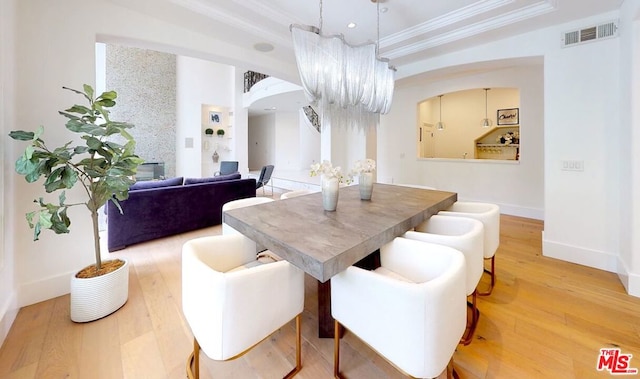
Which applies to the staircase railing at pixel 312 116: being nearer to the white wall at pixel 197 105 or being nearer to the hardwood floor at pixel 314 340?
the white wall at pixel 197 105

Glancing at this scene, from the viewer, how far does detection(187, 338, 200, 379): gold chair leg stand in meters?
1.38

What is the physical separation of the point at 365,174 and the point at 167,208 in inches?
115

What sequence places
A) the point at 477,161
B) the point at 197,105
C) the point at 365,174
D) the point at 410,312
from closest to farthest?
the point at 410,312 < the point at 365,174 < the point at 477,161 < the point at 197,105

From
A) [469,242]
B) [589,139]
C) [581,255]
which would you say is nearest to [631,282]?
[581,255]

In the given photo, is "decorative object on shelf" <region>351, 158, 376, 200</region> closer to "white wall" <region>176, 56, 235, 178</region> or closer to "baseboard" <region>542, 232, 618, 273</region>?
"baseboard" <region>542, 232, 618, 273</region>

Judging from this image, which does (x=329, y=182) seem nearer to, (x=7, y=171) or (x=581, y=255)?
(x=7, y=171)

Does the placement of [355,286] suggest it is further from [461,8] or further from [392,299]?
[461,8]

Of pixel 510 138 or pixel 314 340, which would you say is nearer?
pixel 314 340

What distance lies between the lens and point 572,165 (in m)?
2.93

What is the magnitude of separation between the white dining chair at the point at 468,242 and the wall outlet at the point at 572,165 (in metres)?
2.05

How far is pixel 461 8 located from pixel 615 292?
3.18 metres

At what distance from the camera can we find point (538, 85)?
178 inches

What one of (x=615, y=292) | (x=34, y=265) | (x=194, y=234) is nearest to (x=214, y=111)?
(x=194, y=234)

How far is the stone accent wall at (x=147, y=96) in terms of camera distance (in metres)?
6.90
